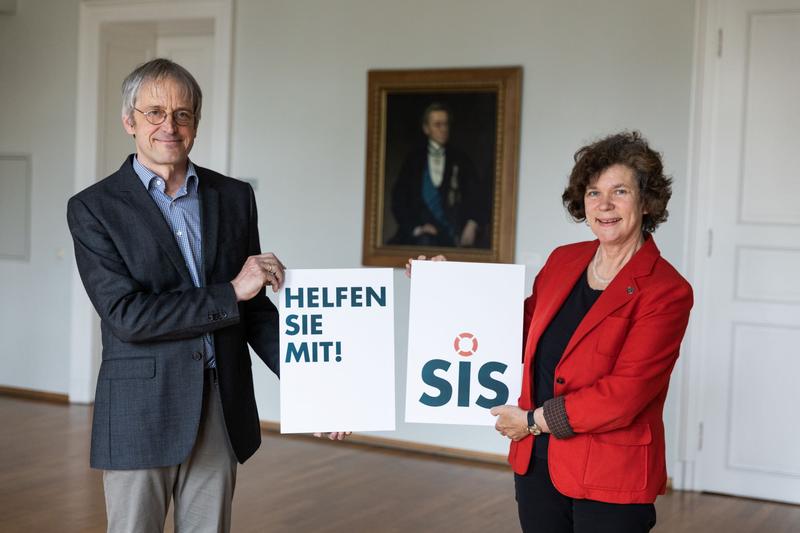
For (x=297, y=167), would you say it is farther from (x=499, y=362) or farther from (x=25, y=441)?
(x=499, y=362)

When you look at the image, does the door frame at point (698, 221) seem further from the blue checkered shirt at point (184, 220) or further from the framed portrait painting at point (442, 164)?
the blue checkered shirt at point (184, 220)

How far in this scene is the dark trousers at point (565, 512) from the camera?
2219 millimetres

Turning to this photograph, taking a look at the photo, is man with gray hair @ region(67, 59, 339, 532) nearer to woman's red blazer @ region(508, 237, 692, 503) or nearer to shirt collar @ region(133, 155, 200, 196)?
shirt collar @ region(133, 155, 200, 196)

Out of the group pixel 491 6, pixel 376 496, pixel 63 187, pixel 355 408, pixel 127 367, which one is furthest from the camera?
pixel 63 187

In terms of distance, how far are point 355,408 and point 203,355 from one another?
530 mm

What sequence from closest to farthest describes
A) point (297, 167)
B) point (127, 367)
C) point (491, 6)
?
point (127, 367), point (491, 6), point (297, 167)

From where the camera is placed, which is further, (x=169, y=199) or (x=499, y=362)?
(x=499, y=362)

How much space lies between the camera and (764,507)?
198 inches

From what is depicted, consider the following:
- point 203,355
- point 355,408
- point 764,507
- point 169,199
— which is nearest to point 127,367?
point 203,355

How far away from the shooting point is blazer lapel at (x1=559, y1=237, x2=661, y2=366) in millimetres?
2260

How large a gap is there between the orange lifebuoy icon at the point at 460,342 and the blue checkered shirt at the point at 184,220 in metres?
0.67

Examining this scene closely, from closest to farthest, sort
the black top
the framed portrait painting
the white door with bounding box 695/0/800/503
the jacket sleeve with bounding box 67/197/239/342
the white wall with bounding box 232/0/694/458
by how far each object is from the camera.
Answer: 1. the jacket sleeve with bounding box 67/197/239/342
2. the black top
3. the white door with bounding box 695/0/800/503
4. the white wall with bounding box 232/0/694/458
5. the framed portrait painting

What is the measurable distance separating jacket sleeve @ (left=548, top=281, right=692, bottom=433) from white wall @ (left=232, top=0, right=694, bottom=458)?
10.4ft

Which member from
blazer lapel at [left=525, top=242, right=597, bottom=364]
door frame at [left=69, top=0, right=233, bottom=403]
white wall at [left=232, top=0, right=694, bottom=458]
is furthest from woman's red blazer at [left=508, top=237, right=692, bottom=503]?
door frame at [left=69, top=0, right=233, bottom=403]
